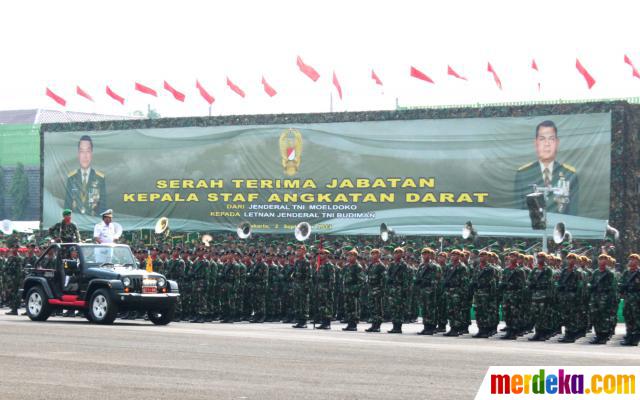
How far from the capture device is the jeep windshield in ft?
85.3

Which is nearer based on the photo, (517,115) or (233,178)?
(517,115)

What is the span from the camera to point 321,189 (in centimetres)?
4312

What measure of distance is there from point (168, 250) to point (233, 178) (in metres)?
13.1

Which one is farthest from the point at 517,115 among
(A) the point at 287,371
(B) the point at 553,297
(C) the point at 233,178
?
(A) the point at 287,371

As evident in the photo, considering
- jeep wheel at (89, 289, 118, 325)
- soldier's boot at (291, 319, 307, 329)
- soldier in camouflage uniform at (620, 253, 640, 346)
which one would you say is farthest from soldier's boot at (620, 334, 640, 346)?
jeep wheel at (89, 289, 118, 325)

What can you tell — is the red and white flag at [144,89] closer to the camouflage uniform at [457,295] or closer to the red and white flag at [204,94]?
the red and white flag at [204,94]

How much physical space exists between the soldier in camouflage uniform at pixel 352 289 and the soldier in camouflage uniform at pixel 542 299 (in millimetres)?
3858

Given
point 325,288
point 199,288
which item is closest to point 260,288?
point 199,288

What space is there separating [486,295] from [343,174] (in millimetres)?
18896

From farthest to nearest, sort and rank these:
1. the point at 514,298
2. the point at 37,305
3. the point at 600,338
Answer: the point at 37,305, the point at 514,298, the point at 600,338

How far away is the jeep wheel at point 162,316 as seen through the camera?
25822mm

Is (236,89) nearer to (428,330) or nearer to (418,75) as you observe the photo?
(418,75)

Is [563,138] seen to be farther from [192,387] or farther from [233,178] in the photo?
[192,387]

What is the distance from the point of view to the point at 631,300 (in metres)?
22.6
